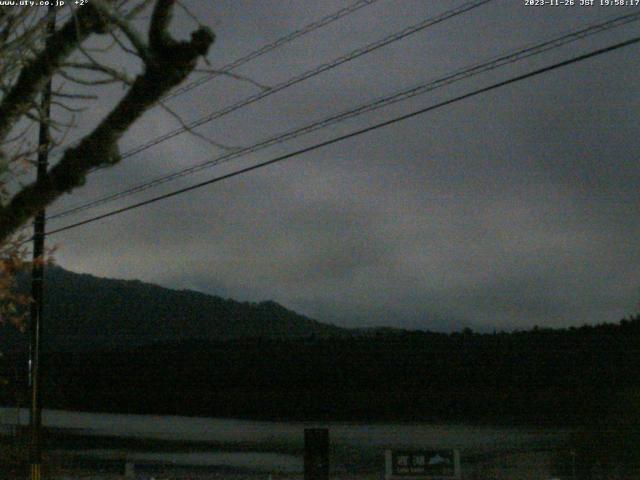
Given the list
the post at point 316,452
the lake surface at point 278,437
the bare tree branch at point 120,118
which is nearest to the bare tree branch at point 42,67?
the bare tree branch at point 120,118

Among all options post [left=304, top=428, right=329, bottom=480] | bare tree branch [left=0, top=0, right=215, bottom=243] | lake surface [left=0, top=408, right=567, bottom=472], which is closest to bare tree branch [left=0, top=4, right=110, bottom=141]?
bare tree branch [left=0, top=0, right=215, bottom=243]

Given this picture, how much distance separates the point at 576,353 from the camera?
31922 mm

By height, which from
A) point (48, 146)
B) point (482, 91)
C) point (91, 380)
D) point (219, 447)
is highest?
point (482, 91)

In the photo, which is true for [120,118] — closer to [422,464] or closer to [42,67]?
[42,67]

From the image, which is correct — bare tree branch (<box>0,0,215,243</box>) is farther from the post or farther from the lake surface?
the lake surface

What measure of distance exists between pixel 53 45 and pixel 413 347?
33.1 meters

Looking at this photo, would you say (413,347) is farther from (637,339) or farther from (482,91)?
(482,91)

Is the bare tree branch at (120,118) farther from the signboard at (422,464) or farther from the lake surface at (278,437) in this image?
the lake surface at (278,437)

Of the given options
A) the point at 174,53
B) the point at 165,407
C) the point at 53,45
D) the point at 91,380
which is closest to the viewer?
the point at 174,53

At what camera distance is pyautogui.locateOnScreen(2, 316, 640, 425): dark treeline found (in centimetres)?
3170

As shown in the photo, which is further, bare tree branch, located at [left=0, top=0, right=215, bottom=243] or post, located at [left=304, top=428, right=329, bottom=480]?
post, located at [left=304, top=428, right=329, bottom=480]

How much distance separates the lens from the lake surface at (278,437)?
33219 millimetres

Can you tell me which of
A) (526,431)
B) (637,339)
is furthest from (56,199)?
(526,431)

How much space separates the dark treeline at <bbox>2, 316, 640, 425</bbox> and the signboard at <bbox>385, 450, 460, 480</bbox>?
41.8ft
